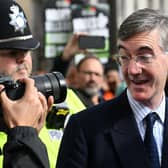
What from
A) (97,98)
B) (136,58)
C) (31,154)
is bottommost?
(97,98)

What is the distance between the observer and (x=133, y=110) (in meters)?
3.23

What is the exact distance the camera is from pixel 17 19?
133 inches

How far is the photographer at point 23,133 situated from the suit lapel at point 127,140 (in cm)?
64

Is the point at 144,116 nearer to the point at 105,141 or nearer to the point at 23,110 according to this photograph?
the point at 105,141

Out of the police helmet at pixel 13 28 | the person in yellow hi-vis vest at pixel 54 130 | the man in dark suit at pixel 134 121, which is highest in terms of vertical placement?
the police helmet at pixel 13 28

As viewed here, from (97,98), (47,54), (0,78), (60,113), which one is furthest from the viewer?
(47,54)

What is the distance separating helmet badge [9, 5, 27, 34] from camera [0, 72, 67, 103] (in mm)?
405

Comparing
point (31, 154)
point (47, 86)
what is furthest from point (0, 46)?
point (31, 154)

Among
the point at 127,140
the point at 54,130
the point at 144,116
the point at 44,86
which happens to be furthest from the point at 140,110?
the point at 54,130

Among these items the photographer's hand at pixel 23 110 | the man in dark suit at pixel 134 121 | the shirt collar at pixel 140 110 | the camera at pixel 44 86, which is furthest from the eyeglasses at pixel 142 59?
the photographer's hand at pixel 23 110

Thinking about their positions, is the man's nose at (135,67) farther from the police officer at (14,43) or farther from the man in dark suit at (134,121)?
the police officer at (14,43)

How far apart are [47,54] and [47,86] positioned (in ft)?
18.3

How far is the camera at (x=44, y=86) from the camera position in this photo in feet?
8.55

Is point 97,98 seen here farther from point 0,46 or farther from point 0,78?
point 0,78
